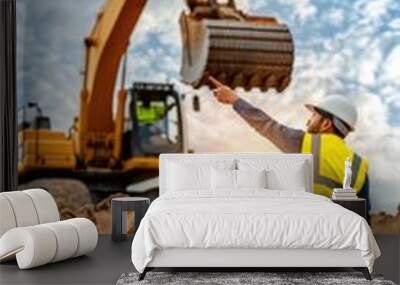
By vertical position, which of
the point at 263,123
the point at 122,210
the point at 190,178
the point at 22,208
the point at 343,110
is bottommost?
the point at 122,210

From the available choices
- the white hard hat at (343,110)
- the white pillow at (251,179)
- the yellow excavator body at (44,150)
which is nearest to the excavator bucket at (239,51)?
the white hard hat at (343,110)

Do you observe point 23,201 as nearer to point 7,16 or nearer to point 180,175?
point 180,175

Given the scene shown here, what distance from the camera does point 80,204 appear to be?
25.9ft

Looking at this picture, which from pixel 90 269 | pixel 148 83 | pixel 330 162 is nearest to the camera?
pixel 90 269

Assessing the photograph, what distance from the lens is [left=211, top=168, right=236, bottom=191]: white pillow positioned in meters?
6.62

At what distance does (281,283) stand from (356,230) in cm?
68

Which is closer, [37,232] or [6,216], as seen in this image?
[37,232]

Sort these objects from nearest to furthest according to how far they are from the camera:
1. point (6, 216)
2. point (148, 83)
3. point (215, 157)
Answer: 1. point (6, 216)
2. point (215, 157)
3. point (148, 83)

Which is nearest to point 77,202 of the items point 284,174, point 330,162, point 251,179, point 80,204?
point 80,204

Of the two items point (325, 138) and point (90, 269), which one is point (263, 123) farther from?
point (90, 269)

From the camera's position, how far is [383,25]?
305 inches

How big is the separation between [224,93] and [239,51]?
53 cm

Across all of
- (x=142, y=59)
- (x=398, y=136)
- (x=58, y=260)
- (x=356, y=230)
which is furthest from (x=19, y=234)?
(x=398, y=136)

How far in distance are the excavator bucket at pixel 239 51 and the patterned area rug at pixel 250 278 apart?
3273 millimetres
